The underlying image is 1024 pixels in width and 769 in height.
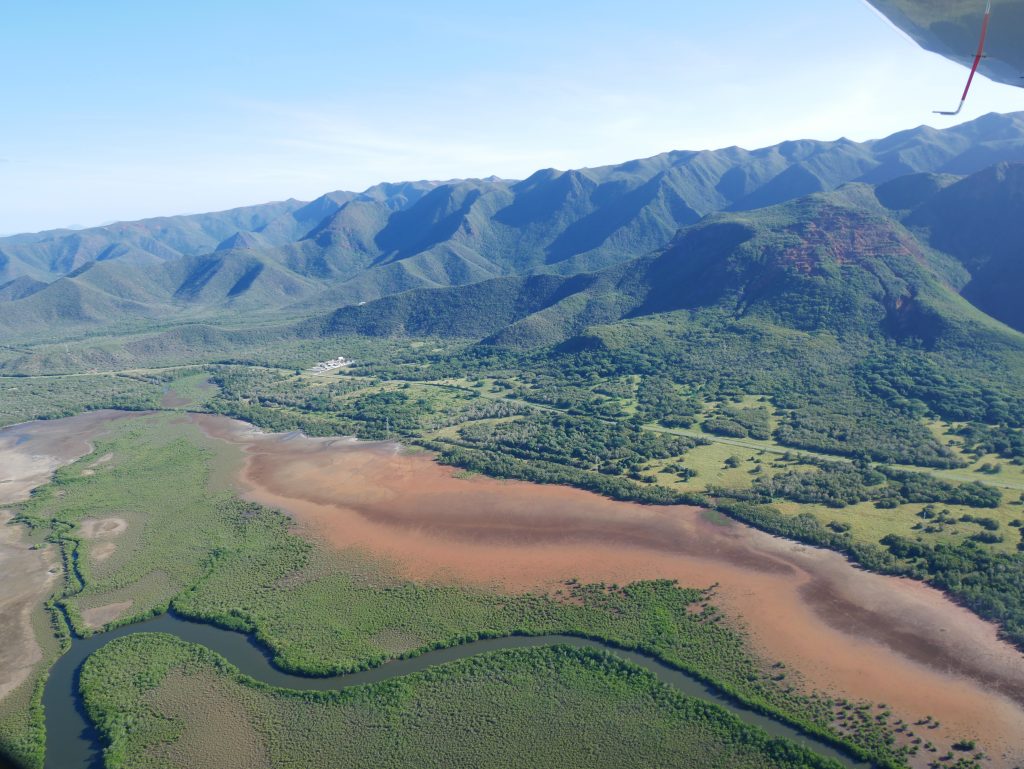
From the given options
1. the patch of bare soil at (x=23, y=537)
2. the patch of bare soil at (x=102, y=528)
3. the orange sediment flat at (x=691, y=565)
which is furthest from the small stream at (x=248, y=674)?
the patch of bare soil at (x=102, y=528)

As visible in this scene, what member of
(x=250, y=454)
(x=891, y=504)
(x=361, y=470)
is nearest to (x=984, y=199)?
(x=891, y=504)

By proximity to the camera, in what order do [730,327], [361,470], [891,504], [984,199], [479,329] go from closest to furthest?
[891,504] < [361,470] < [730,327] < [984,199] < [479,329]

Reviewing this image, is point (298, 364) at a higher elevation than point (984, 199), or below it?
below

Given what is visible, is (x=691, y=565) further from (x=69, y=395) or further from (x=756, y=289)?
(x=69, y=395)

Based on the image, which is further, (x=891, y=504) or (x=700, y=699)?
(x=891, y=504)

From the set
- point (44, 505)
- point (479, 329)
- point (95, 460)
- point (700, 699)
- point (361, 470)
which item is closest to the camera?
point (700, 699)

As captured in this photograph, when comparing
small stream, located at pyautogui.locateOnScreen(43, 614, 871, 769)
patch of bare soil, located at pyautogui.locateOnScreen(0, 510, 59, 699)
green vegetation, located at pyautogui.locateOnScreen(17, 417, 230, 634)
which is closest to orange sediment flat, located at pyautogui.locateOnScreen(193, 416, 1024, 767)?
small stream, located at pyautogui.locateOnScreen(43, 614, 871, 769)

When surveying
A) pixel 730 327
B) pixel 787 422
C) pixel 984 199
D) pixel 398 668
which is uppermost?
pixel 984 199

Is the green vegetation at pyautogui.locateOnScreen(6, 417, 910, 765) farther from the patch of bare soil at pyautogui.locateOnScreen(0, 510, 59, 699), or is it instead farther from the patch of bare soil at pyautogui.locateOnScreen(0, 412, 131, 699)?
the patch of bare soil at pyautogui.locateOnScreen(0, 412, 131, 699)

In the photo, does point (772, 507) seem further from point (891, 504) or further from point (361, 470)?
point (361, 470)
